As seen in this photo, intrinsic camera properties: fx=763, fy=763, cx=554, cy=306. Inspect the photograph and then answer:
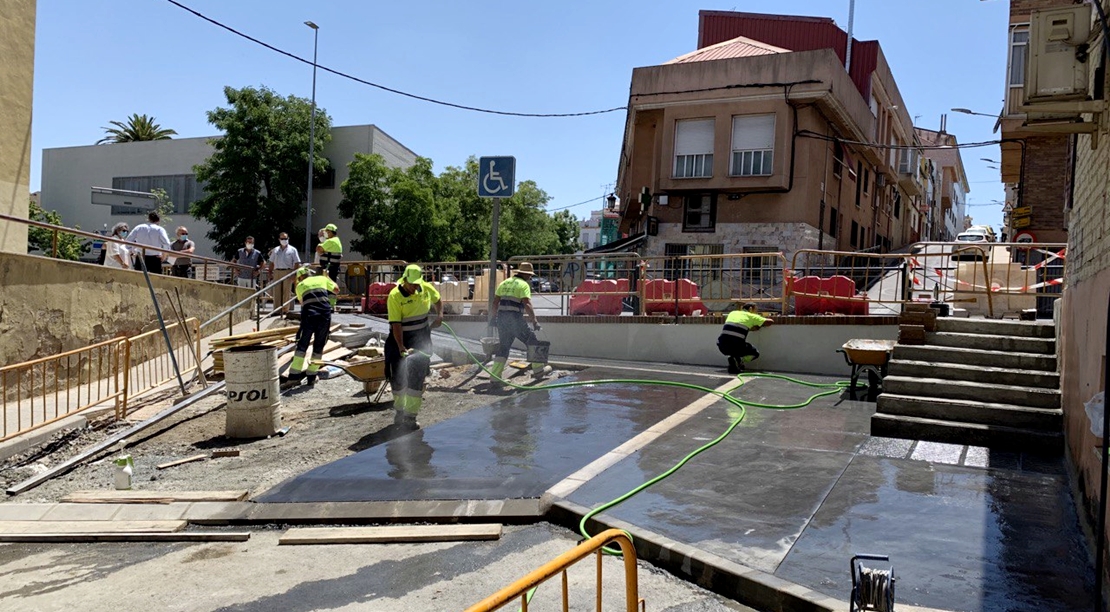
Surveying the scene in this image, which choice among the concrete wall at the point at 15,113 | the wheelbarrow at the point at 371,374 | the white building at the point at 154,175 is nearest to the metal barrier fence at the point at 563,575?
the wheelbarrow at the point at 371,374

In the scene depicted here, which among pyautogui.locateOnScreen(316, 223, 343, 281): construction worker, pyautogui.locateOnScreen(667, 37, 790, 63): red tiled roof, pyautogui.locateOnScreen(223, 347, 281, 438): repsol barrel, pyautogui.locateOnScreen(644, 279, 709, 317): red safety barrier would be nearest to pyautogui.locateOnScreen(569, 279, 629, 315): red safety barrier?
pyautogui.locateOnScreen(644, 279, 709, 317): red safety barrier

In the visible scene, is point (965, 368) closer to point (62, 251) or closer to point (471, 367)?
point (471, 367)

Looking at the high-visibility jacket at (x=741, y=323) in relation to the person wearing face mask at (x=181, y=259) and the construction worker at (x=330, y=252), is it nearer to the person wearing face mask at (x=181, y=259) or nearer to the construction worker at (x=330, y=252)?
the construction worker at (x=330, y=252)

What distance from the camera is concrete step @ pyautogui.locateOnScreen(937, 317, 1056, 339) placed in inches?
336

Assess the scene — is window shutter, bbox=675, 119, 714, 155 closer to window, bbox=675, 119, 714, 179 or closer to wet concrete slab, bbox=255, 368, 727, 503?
window, bbox=675, 119, 714, 179

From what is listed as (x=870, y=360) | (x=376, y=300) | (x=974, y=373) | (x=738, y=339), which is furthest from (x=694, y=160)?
(x=974, y=373)

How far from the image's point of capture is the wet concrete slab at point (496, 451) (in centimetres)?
594

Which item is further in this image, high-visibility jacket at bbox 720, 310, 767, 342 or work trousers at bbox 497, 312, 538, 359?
high-visibility jacket at bbox 720, 310, 767, 342

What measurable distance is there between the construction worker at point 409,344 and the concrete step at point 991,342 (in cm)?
564

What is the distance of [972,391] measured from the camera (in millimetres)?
7469

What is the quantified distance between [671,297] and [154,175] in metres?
38.8

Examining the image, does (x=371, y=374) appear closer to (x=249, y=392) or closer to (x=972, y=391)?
(x=249, y=392)

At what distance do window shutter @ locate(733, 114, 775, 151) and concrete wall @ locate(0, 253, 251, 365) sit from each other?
54.8 feet

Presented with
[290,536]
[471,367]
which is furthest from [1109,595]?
[471,367]
